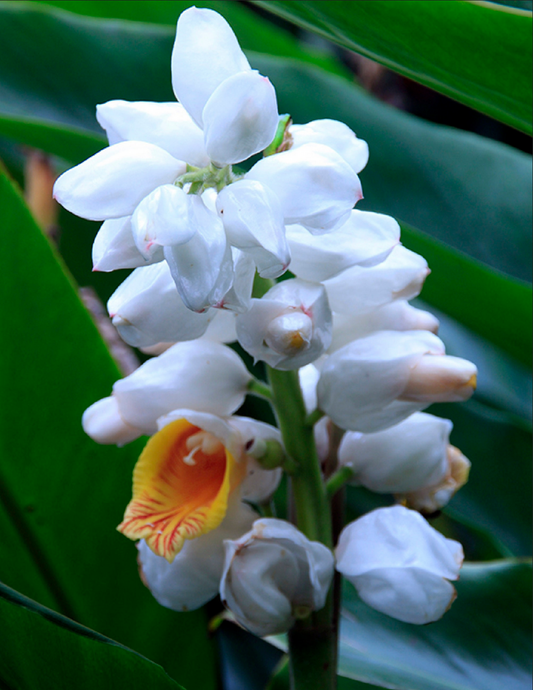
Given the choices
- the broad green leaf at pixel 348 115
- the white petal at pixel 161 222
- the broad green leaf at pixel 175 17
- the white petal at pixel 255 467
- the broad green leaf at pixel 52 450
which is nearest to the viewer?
the white petal at pixel 161 222

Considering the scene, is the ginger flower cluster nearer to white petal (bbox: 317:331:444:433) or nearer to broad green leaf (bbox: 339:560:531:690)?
white petal (bbox: 317:331:444:433)

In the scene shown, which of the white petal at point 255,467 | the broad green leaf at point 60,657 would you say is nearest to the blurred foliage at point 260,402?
the broad green leaf at point 60,657

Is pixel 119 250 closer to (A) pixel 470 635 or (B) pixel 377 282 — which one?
(B) pixel 377 282

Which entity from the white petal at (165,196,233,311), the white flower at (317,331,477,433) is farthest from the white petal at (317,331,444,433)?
the white petal at (165,196,233,311)

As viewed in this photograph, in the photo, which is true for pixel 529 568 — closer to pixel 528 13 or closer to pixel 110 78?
pixel 528 13

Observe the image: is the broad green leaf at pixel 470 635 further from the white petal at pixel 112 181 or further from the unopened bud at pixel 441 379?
the white petal at pixel 112 181

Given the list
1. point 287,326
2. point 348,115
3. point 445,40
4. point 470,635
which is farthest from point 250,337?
point 348,115

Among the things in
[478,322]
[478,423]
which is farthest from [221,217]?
[478,423]
